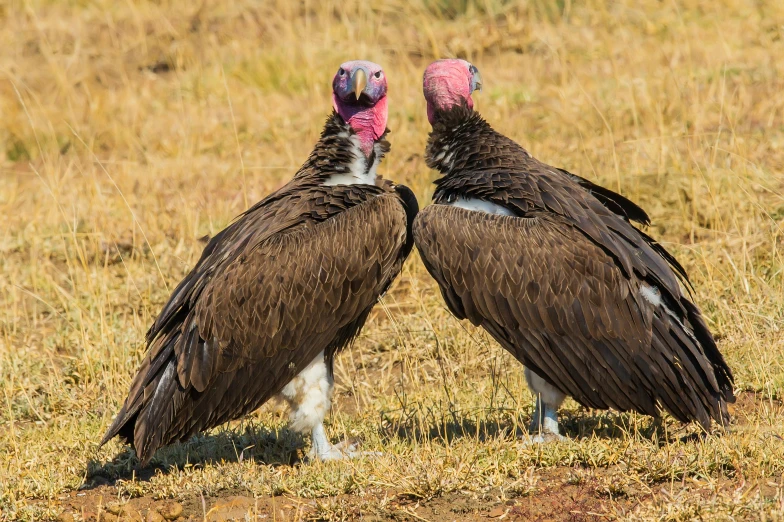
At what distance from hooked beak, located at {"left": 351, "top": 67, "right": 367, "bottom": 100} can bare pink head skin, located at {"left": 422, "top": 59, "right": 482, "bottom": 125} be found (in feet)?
1.03

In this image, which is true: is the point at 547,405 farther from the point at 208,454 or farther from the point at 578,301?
the point at 208,454

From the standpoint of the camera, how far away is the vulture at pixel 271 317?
5.14 meters

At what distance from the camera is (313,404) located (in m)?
5.34

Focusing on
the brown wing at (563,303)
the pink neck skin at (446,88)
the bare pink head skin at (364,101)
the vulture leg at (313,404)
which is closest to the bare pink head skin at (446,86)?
the pink neck skin at (446,88)

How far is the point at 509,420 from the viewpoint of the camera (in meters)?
5.67

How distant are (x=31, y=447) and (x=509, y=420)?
8.06 ft

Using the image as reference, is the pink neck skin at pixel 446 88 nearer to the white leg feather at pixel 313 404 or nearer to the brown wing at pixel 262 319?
the brown wing at pixel 262 319

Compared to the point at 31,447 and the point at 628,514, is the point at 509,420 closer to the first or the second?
the point at 628,514

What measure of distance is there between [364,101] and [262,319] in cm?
131

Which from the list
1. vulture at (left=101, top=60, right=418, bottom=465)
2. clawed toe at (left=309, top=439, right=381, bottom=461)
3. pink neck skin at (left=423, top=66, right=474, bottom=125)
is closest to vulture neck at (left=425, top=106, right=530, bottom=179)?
pink neck skin at (left=423, top=66, right=474, bottom=125)

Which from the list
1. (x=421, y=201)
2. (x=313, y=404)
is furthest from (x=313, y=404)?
(x=421, y=201)

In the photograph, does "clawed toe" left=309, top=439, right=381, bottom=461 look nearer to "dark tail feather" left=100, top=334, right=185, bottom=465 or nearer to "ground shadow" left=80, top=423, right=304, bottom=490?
"ground shadow" left=80, top=423, right=304, bottom=490

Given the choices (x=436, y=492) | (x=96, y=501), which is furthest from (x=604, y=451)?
(x=96, y=501)

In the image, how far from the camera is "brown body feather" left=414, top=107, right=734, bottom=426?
16.2 feet
